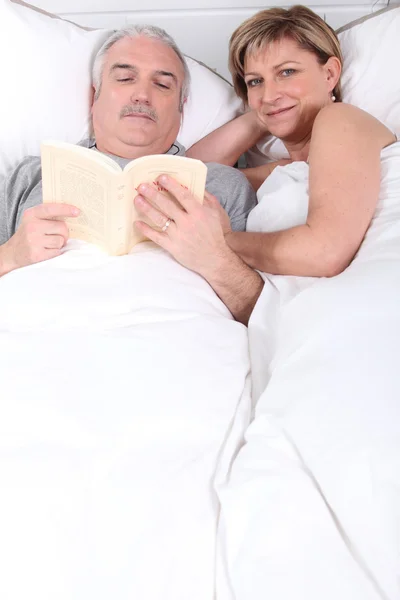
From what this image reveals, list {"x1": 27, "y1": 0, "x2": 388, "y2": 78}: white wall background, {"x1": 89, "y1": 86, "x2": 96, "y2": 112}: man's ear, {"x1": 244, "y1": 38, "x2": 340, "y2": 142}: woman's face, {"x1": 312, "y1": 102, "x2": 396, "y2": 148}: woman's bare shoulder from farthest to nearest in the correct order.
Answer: {"x1": 27, "y1": 0, "x2": 388, "y2": 78}: white wall background, {"x1": 89, "y1": 86, "x2": 96, "y2": 112}: man's ear, {"x1": 244, "y1": 38, "x2": 340, "y2": 142}: woman's face, {"x1": 312, "y1": 102, "x2": 396, "y2": 148}: woman's bare shoulder

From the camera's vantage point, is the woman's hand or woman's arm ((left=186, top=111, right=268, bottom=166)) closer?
the woman's hand

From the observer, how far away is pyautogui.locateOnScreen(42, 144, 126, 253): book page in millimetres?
1120

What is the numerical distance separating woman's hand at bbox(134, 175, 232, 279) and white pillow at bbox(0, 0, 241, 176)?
0.61m

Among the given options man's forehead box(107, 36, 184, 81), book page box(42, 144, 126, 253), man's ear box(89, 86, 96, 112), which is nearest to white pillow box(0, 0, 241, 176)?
man's ear box(89, 86, 96, 112)

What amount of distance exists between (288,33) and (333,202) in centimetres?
51

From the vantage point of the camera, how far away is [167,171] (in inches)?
45.7

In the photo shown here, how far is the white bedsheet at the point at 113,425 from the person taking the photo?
717 mm

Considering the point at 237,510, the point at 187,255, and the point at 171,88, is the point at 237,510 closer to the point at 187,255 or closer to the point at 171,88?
the point at 187,255

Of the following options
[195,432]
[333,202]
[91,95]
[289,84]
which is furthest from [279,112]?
[195,432]

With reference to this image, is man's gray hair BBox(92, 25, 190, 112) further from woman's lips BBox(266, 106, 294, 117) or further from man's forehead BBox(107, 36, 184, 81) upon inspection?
woman's lips BBox(266, 106, 294, 117)

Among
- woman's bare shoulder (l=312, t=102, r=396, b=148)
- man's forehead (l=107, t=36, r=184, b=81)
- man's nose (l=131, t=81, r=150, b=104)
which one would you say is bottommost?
man's nose (l=131, t=81, r=150, b=104)

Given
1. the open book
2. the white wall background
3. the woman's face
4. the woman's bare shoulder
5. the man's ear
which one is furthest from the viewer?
the white wall background

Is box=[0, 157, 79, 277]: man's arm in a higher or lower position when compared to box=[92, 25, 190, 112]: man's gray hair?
lower

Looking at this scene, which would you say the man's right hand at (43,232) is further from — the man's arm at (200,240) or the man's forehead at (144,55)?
the man's forehead at (144,55)
